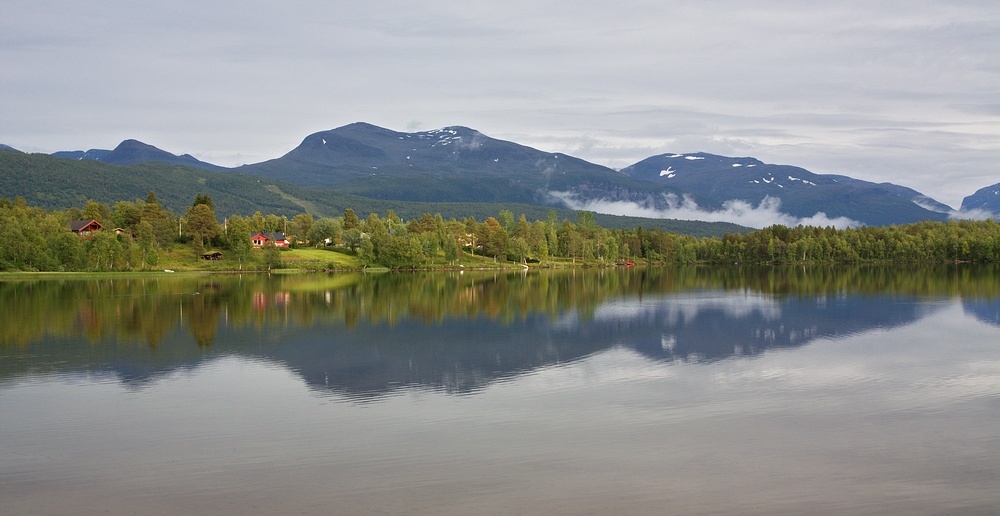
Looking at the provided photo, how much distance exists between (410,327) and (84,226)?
113 meters

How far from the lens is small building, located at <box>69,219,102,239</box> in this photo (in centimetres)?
13475

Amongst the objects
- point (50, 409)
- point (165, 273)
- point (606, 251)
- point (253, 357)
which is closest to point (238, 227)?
point (165, 273)

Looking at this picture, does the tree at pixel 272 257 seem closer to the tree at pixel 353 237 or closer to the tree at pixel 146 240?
the tree at pixel 146 240

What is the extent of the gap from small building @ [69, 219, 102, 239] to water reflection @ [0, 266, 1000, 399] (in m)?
58.7

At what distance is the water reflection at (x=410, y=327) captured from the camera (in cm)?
3183

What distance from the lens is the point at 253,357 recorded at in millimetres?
34594

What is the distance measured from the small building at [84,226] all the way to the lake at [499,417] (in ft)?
315

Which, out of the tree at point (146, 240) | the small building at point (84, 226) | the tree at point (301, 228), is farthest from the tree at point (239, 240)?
the tree at point (301, 228)

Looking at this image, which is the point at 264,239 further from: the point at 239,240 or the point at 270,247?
the point at 270,247

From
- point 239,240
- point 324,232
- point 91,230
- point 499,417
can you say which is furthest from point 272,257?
point 499,417

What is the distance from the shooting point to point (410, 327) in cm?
4641

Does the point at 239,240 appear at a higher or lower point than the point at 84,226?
lower

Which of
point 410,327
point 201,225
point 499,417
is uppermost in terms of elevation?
point 201,225

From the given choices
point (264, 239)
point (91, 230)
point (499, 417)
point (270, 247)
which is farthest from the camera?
point (264, 239)
